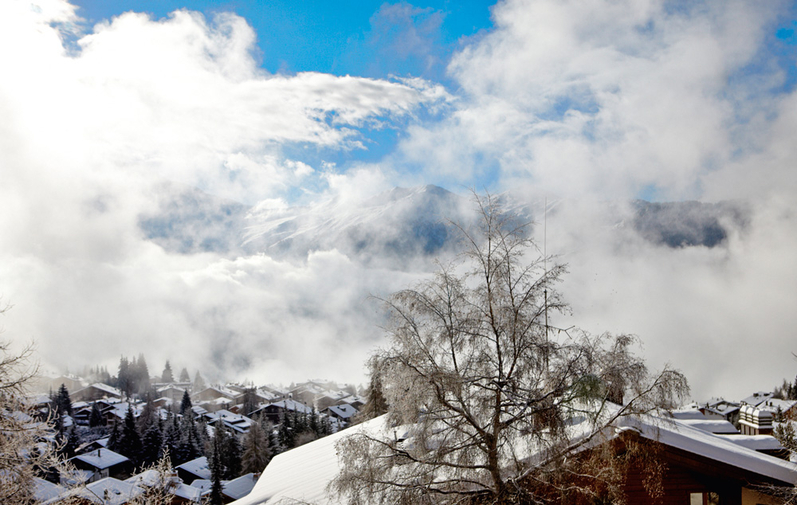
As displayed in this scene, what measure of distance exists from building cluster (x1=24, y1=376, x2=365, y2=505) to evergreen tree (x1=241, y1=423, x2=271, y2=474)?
1.48ft

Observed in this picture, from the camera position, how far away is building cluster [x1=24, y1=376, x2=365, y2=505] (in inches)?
803

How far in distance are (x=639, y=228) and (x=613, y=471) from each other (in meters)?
205

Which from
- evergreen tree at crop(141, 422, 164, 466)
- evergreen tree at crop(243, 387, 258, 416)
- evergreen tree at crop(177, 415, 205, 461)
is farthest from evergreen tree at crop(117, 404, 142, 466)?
evergreen tree at crop(243, 387, 258, 416)

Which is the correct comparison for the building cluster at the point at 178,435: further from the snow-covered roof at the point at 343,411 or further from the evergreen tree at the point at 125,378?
the evergreen tree at the point at 125,378

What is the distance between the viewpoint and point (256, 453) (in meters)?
44.9

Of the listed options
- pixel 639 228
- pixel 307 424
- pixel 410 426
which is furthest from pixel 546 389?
pixel 639 228

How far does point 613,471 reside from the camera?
6.78 metres

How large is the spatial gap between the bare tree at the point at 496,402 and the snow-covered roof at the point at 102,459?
52.4 meters

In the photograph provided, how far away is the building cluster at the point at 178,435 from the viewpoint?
66.9 ft

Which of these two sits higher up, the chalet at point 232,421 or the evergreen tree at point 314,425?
the evergreen tree at point 314,425

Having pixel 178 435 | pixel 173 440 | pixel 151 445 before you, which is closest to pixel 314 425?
pixel 173 440

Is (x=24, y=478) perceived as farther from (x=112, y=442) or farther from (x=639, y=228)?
(x=639, y=228)

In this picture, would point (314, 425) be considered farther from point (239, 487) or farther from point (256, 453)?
point (239, 487)

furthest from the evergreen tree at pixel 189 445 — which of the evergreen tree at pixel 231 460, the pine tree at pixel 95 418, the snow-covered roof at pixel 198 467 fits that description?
the pine tree at pixel 95 418
